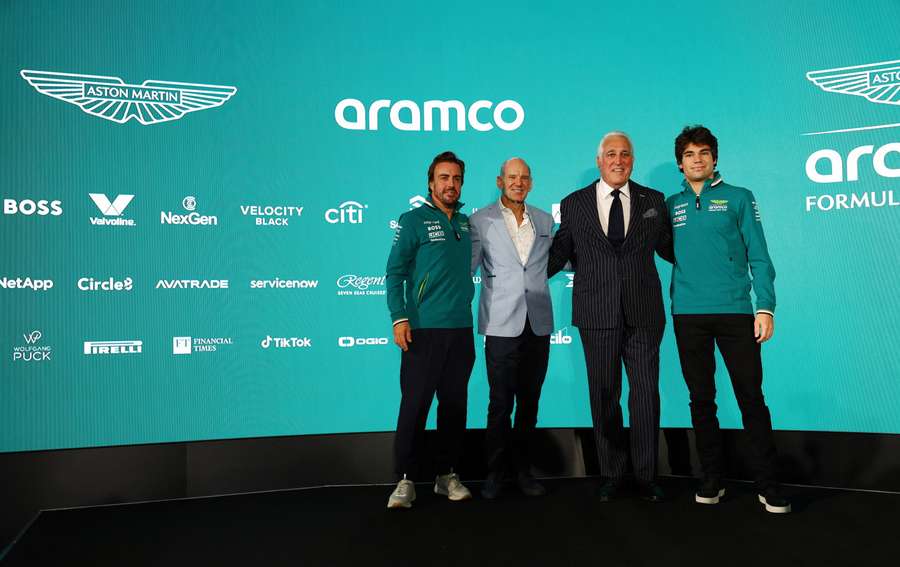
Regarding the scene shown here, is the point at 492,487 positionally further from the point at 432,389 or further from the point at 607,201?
the point at 607,201

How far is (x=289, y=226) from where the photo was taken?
9.84 feet

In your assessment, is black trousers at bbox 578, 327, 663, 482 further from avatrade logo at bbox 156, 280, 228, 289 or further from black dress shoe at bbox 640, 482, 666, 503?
avatrade logo at bbox 156, 280, 228, 289

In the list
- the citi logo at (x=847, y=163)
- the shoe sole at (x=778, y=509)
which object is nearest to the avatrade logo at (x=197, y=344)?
the shoe sole at (x=778, y=509)

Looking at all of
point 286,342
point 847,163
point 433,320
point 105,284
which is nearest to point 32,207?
point 105,284

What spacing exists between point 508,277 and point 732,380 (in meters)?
1.04

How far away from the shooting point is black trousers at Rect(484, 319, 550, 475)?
2656mm

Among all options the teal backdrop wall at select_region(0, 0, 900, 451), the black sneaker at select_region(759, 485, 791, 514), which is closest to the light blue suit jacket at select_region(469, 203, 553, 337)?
the teal backdrop wall at select_region(0, 0, 900, 451)

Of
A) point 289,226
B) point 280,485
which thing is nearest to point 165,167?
point 289,226

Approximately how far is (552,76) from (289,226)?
1.62 metres

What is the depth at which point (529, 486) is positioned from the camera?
2.73 m

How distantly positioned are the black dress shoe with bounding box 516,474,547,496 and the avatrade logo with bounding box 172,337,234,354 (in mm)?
1538

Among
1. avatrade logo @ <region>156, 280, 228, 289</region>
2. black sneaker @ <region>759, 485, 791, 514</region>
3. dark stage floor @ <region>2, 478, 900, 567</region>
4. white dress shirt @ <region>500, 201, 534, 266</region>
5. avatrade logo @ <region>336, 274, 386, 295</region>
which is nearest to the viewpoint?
dark stage floor @ <region>2, 478, 900, 567</region>

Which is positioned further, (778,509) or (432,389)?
(432,389)

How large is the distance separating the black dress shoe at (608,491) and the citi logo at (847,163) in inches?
72.1
